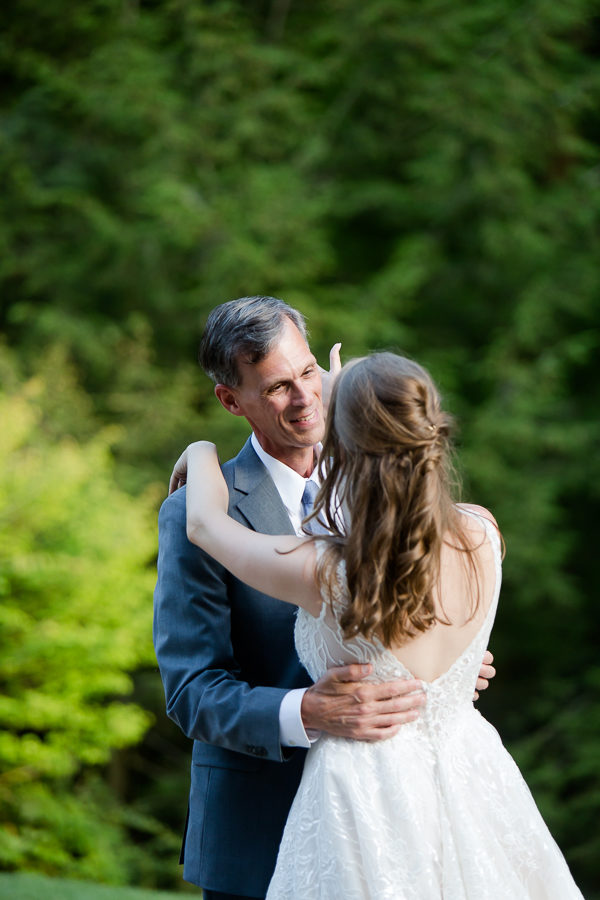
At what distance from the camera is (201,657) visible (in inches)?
80.9

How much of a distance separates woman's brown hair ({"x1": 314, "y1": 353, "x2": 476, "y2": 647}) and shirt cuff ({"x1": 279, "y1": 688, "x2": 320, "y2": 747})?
24cm

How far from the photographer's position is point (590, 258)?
9.84 m

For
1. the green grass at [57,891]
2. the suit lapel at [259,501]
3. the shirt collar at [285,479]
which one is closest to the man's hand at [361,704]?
the suit lapel at [259,501]

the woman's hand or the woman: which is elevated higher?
the woman's hand

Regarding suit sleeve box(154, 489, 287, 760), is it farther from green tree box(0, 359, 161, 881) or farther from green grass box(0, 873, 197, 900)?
green tree box(0, 359, 161, 881)

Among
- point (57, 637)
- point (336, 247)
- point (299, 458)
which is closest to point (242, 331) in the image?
point (299, 458)

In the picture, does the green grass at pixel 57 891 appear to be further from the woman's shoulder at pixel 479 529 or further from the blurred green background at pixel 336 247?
the woman's shoulder at pixel 479 529

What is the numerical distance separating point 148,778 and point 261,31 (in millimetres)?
8956

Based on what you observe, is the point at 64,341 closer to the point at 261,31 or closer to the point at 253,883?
the point at 261,31

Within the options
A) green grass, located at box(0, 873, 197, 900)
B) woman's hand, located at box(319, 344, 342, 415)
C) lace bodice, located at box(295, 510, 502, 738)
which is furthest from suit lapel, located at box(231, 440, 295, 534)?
green grass, located at box(0, 873, 197, 900)

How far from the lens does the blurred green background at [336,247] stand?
949 centimetres

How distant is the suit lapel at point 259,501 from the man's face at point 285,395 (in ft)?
0.36

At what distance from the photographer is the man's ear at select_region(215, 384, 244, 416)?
242 cm

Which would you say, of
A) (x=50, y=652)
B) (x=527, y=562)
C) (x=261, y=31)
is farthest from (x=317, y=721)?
(x=261, y=31)
